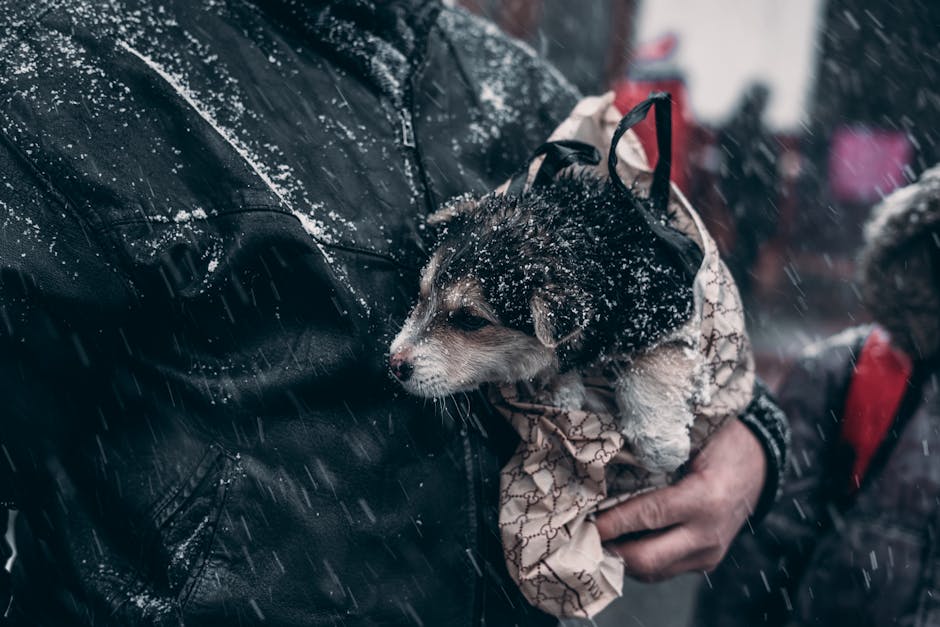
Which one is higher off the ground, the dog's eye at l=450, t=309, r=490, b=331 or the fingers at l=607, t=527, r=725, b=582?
the dog's eye at l=450, t=309, r=490, b=331

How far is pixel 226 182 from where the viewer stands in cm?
150

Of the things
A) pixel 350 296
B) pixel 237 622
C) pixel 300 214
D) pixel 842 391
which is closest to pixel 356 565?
pixel 237 622

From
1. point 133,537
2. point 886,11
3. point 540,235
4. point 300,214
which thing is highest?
point 300,214

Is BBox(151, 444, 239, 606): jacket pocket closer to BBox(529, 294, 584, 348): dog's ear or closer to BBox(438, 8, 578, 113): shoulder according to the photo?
BBox(529, 294, 584, 348): dog's ear

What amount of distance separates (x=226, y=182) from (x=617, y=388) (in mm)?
1137

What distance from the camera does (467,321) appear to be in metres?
1.93

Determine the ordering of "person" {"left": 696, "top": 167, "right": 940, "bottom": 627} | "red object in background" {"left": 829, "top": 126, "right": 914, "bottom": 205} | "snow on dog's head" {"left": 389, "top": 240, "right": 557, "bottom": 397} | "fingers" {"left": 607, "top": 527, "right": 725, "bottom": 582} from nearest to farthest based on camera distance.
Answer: "snow on dog's head" {"left": 389, "top": 240, "right": 557, "bottom": 397}
"fingers" {"left": 607, "top": 527, "right": 725, "bottom": 582}
"person" {"left": 696, "top": 167, "right": 940, "bottom": 627}
"red object in background" {"left": 829, "top": 126, "right": 914, "bottom": 205}

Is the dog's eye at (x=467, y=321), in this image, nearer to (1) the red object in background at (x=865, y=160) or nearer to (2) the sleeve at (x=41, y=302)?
(2) the sleeve at (x=41, y=302)

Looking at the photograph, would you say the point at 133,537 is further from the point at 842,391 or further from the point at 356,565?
the point at 842,391

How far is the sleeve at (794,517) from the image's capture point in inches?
109

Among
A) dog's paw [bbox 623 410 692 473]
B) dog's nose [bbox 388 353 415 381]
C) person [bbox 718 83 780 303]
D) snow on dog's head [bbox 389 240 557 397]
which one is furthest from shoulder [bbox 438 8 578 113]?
person [bbox 718 83 780 303]

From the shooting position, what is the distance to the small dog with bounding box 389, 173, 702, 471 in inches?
70.1

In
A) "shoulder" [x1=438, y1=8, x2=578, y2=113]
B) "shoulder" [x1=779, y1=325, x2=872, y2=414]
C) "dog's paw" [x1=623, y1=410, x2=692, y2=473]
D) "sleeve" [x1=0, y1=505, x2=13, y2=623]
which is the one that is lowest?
"shoulder" [x1=779, y1=325, x2=872, y2=414]

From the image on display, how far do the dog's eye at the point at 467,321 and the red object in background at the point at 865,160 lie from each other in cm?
1276
